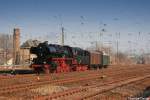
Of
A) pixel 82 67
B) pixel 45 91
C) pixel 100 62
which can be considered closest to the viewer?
pixel 45 91

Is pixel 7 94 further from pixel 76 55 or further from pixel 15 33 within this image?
pixel 15 33

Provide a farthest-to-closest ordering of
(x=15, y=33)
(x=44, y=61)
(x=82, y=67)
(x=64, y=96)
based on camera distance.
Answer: (x=15, y=33)
(x=82, y=67)
(x=44, y=61)
(x=64, y=96)

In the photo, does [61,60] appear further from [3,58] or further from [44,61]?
[3,58]

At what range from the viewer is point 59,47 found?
3756 cm

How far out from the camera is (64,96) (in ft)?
51.0

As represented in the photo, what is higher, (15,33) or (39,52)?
(15,33)

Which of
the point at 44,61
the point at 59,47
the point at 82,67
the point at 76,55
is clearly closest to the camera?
the point at 44,61

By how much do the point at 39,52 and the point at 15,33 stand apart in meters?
56.5

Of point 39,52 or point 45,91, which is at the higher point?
point 39,52

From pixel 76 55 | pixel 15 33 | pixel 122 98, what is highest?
pixel 15 33

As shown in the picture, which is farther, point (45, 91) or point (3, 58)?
point (3, 58)

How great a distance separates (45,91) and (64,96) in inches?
77.2

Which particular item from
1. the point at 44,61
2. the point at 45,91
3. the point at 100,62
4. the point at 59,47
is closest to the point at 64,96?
the point at 45,91

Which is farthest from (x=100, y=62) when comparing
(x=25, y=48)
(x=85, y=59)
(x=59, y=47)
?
(x=25, y=48)
